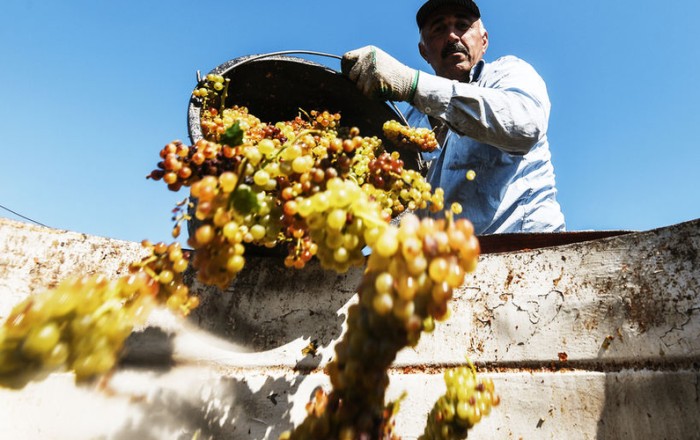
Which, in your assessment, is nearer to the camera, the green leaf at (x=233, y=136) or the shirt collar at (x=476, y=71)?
the green leaf at (x=233, y=136)

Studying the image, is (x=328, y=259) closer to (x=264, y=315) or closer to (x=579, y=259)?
(x=264, y=315)

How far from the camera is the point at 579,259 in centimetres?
164

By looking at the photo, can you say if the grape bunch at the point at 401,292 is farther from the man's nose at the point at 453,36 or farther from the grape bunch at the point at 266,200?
the man's nose at the point at 453,36

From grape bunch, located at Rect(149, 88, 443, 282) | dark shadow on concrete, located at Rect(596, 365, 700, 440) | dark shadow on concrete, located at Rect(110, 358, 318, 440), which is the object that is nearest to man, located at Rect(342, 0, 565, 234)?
grape bunch, located at Rect(149, 88, 443, 282)

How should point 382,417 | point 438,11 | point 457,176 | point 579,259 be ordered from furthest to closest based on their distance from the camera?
1. point 438,11
2. point 457,176
3. point 579,259
4. point 382,417

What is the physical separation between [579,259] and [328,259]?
44.8 inches

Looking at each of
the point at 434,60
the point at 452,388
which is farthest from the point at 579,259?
the point at 434,60

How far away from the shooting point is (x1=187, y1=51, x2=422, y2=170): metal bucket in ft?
8.54

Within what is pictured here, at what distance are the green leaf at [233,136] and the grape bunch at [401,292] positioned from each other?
1.97 ft

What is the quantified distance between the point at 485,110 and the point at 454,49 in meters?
1.61

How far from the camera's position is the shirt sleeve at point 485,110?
255 centimetres

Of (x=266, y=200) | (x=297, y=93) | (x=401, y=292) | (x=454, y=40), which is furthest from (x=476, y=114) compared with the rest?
(x=401, y=292)

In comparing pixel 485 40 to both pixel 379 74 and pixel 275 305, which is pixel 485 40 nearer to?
pixel 379 74

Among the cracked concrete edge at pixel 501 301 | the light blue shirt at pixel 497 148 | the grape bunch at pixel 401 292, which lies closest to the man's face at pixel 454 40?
the light blue shirt at pixel 497 148
